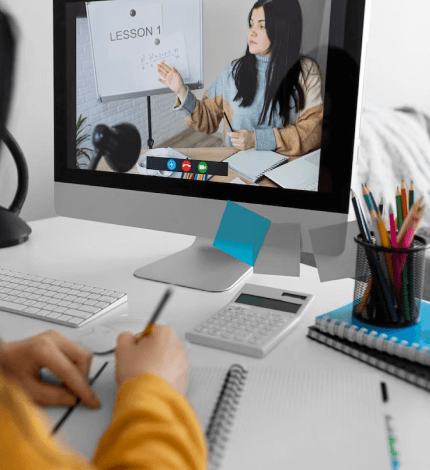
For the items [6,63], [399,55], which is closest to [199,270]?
[6,63]

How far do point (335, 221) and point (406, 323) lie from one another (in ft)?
0.63

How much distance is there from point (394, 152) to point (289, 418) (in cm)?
166

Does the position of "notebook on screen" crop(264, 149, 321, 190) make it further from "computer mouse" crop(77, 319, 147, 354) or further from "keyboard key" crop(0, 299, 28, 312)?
"keyboard key" crop(0, 299, 28, 312)

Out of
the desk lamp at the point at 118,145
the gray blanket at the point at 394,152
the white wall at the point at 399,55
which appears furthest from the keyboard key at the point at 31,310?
the white wall at the point at 399,55

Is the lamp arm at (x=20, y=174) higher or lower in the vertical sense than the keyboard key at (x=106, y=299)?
higher

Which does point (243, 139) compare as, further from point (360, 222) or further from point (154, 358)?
point (154, 358)

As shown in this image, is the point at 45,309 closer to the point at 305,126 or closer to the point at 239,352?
the point at 239,352

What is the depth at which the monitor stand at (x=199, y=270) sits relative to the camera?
857mm

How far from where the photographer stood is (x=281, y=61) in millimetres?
748

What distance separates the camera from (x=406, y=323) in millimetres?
634

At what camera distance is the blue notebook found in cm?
56

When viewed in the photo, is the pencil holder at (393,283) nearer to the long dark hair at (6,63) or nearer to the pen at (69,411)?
the pen at (69,411)

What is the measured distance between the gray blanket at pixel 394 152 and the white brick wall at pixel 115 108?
3.92 ft

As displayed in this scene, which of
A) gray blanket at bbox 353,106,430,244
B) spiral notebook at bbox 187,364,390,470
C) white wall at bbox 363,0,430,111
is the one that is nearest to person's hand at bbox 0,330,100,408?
spiral notebook at bbox 187,364,390,470
